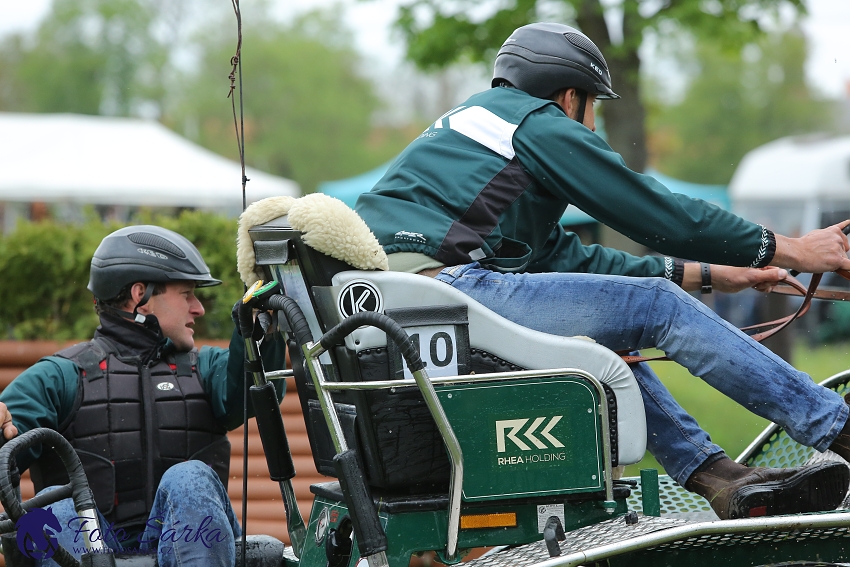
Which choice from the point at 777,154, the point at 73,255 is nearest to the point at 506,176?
the point at 73,255

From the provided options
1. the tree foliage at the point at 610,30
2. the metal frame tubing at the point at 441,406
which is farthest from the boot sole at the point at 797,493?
the tree foliage at the point at 610,30

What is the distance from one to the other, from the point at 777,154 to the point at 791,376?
17421 millimetres

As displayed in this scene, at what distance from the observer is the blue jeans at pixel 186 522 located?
10.7 feet

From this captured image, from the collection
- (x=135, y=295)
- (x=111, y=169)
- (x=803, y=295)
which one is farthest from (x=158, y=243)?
(x=111, y=169)

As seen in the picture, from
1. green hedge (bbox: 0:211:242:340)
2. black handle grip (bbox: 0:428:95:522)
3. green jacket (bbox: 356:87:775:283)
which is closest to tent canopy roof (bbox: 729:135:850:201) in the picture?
green hedge (bbox: 0:211:242:340)

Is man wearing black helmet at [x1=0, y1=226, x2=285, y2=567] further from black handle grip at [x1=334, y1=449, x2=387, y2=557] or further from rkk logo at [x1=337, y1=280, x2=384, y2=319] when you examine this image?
rkk logo at [x1=337, y1=280, x2=384, y2=319]

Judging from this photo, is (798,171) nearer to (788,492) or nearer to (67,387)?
(788,492)

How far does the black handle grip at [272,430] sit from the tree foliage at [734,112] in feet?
152

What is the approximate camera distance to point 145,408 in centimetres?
374

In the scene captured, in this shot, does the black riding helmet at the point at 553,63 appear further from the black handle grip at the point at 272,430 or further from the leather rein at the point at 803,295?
the black handle grip at the point at 272,430

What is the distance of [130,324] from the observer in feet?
12.7

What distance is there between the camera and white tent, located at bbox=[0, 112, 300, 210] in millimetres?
15164

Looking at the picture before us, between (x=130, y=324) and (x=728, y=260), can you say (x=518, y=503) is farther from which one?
(x=130, y=324)

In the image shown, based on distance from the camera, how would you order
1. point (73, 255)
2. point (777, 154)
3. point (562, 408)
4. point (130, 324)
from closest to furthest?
1. point (562, 408)
2. point (130, 324)
3. point (73, 255)
4. point (777, 154)
